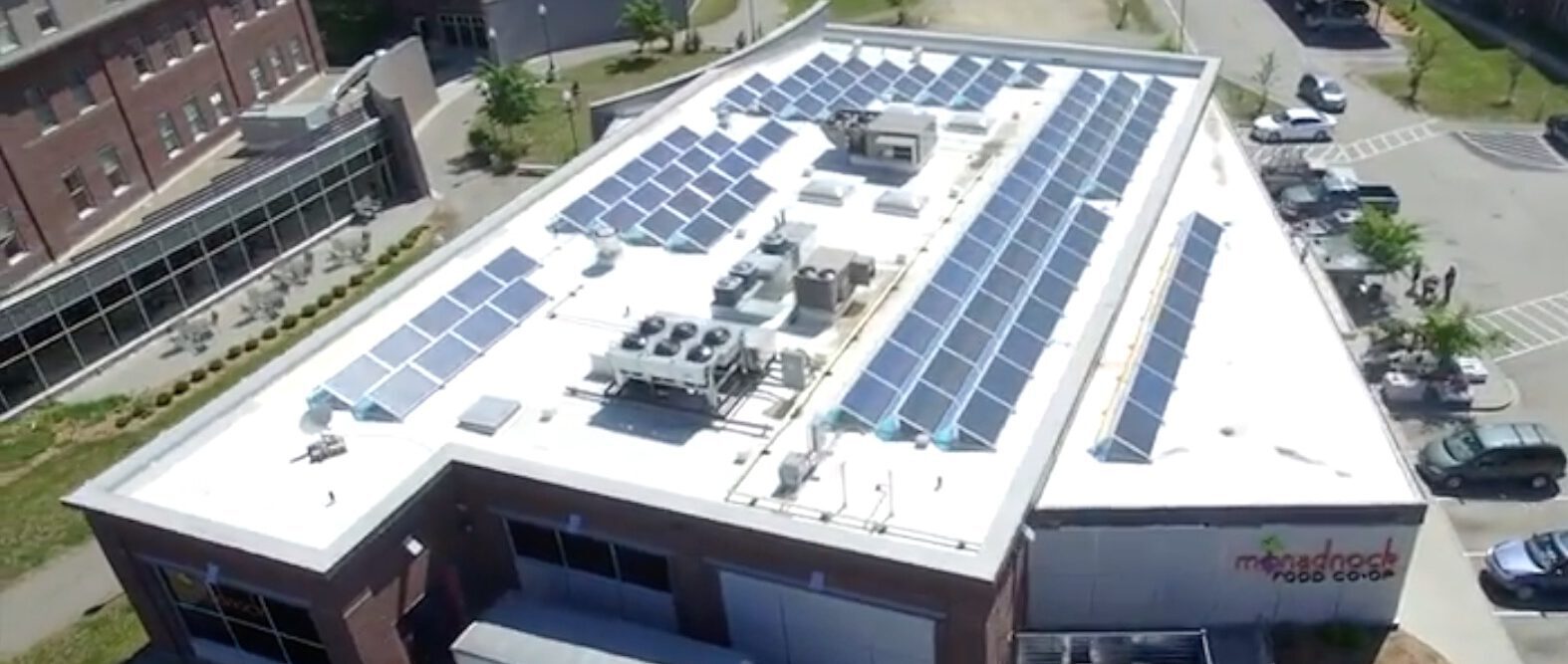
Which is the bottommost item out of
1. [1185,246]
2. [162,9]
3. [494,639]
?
[494,639]

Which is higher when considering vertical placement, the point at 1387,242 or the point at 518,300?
the point at 518,300

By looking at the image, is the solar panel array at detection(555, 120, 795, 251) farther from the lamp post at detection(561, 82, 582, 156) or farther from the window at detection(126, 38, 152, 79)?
the window at detection(126, 38, 152, 79)

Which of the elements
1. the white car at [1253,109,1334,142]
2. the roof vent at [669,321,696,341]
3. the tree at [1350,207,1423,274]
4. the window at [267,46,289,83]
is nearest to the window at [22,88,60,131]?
the window at [267,46,289,83]

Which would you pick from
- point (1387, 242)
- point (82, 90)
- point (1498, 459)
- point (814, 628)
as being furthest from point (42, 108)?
point (1498, 459)

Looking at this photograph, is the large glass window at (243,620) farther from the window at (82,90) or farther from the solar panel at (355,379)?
the window at (82,90)

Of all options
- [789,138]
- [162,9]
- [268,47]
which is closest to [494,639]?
[789,138]

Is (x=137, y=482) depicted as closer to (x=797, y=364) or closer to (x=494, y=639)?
(x=494, y=639)

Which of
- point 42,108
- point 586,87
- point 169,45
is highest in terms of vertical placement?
point 169,45

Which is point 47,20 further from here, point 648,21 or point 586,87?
point 648,21
